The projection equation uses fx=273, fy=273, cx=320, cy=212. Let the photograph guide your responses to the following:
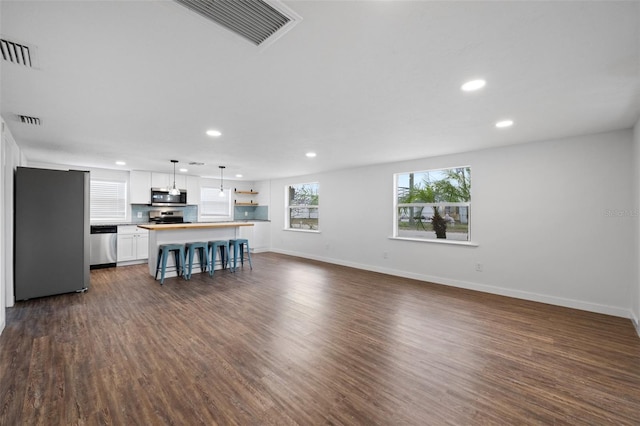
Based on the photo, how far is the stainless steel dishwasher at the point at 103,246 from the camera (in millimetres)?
5930

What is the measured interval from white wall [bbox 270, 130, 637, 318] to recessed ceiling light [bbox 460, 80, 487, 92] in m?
2.52

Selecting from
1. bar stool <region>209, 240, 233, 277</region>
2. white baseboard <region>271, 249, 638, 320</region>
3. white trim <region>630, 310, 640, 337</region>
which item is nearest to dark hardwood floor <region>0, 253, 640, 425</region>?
white trim <region>630, 310, 640, 337</region>

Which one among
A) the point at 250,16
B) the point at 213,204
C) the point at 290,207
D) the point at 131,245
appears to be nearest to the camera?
the point at 250,16

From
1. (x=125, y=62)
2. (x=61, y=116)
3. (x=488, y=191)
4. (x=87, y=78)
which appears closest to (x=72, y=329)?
(x=61, y=116)

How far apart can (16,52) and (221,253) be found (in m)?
4.74

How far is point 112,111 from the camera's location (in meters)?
2.80

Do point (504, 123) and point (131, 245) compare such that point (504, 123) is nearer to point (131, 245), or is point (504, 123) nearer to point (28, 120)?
point (28, 120)

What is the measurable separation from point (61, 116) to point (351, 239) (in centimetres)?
525

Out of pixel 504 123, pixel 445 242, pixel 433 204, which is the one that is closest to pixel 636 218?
pixel 504 123

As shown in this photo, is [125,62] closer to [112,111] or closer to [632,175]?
[112,111]

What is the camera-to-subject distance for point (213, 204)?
8.62 metres

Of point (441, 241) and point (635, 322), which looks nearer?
point (635, 322)

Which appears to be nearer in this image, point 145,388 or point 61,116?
point 145,388

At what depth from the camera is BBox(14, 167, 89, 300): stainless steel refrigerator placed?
382 centimetres
